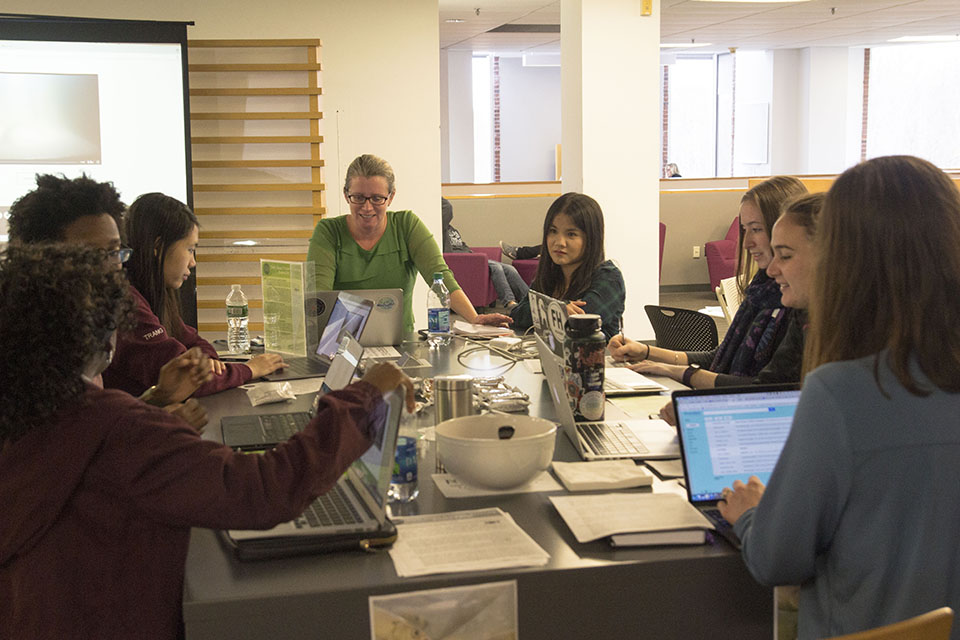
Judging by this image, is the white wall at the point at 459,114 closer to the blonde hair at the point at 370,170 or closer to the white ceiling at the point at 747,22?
the white ceiling at the point at 747,22

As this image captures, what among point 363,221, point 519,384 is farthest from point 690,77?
point 519,384

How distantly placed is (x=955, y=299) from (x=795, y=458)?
1.04 ft

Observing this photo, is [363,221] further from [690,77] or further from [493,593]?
[690,77]

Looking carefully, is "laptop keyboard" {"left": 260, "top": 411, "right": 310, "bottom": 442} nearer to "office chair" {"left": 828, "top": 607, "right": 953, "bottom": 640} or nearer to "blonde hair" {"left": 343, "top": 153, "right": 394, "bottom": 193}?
"office chair" {"left": 828, "top": 607, "right": 953, "bottom": 640}

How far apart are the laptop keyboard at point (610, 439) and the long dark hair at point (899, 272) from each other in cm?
67

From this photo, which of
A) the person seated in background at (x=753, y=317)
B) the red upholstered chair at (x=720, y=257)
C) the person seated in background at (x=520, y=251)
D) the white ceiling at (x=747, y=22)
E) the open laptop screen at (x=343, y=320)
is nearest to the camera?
the person seated in background at (x=753, y=317)

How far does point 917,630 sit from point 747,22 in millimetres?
10316

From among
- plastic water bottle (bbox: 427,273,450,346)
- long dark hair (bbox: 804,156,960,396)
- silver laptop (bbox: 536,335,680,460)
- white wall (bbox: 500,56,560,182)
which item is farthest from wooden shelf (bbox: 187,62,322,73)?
white wall (bbox: 500,56,560,182)

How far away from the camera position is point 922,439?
121 cm

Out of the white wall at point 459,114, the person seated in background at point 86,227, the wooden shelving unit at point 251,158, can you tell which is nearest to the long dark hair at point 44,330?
the person seated in background at point 86,227

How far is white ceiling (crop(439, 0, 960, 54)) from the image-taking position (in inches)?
363

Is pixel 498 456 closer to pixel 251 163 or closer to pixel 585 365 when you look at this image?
pixel 585 365

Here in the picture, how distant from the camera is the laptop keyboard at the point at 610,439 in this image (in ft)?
6.23

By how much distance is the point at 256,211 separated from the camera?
222 inches
